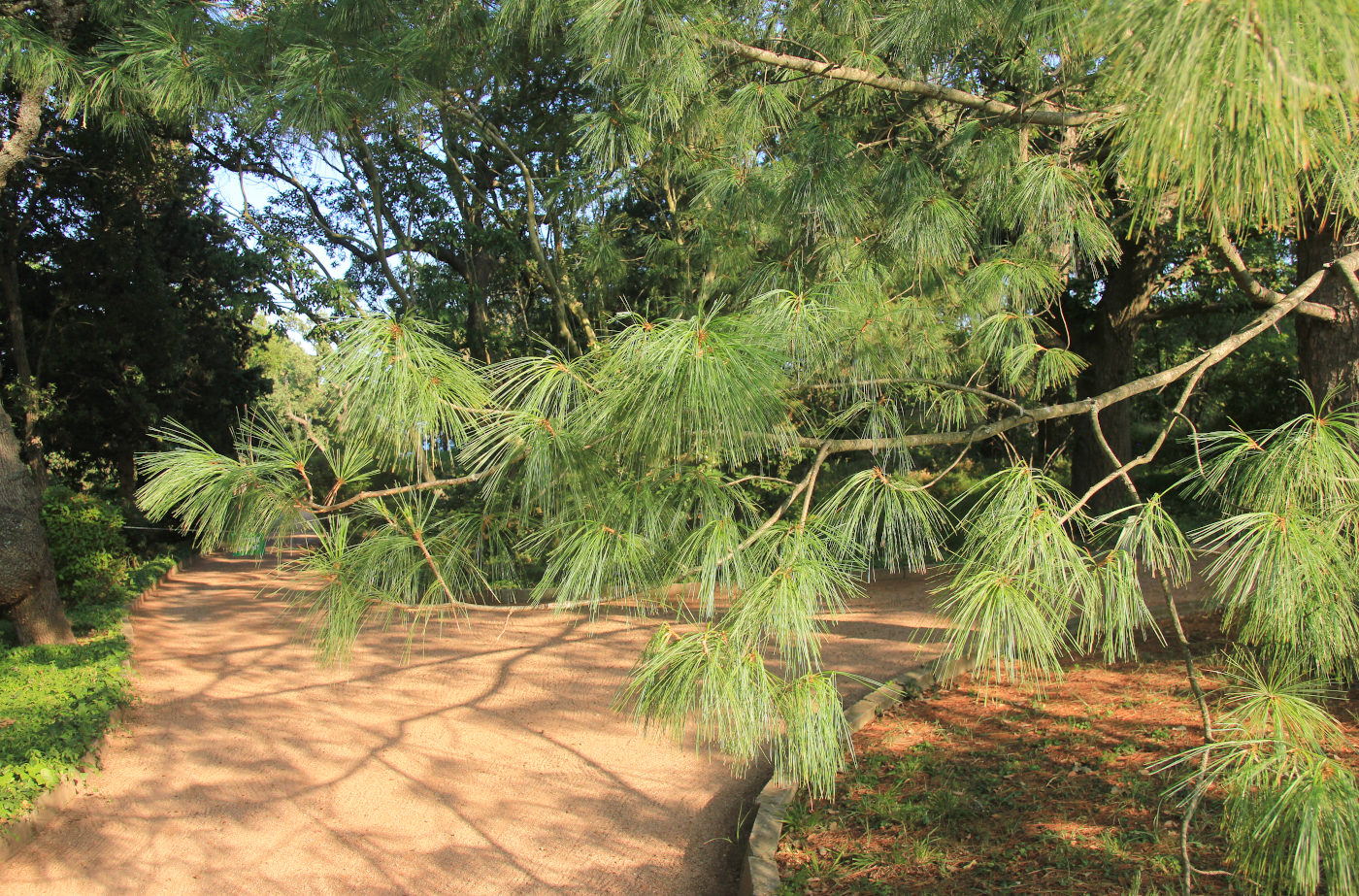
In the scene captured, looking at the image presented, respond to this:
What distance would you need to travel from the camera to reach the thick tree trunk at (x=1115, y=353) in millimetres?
7242

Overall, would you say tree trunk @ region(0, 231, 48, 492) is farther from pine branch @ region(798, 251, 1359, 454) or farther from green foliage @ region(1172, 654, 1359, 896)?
green foliage @ region(1172, 654, 1359, 896)

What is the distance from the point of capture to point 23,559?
617 cm

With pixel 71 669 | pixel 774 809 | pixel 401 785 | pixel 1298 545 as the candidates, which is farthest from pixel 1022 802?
pixel 71 669

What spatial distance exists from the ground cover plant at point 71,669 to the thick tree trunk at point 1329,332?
621cm

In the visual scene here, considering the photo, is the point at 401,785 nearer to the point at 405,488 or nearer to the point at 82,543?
the point at 405,488

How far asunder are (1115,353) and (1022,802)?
220 inches

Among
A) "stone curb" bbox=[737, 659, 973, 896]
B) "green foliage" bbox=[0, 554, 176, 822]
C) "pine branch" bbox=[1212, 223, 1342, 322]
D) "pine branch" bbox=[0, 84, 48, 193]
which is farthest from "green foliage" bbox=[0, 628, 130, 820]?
"pine branch" bbox=[1212, 223, 1342, 322]

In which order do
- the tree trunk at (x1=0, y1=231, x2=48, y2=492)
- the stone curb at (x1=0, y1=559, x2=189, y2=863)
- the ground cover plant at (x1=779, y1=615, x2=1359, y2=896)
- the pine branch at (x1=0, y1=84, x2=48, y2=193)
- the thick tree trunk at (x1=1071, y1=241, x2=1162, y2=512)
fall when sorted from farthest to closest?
the tree trunk at (x1=0, y1=231, x2=48, y2=492)
the thick tree trunk at (x1=1071, y1=241, x2=1162, y2=512)
the pine branch at (x1=0, y1=84, x2=48, y2=193)
the stone curb at (x1=0, y1=559, x2=189, y2=863)
the ground cover plant at (x1=779, y1=615, x2=1359, y2=896)

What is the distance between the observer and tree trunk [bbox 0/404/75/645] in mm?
6117

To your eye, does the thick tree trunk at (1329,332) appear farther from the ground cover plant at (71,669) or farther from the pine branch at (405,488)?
the ground cover plant at (71,669)

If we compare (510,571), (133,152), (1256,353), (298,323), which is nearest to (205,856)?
(510,571)

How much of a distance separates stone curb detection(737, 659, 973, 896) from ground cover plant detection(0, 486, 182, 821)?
3554mm

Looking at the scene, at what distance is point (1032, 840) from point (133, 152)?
11593mm

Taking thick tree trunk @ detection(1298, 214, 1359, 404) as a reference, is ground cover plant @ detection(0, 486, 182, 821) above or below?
below
